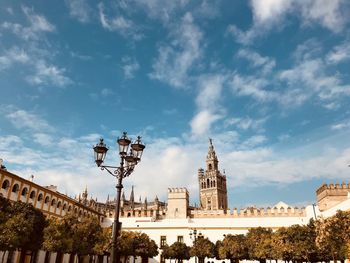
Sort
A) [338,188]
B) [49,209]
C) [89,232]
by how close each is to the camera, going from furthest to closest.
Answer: [338,188] < [49,209] < [89,232]

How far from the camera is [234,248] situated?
34.4 metres

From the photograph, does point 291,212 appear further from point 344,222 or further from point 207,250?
point 344,222

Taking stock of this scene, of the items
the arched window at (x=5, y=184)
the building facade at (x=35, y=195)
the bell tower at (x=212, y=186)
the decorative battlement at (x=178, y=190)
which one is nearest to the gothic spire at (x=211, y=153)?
the bell tower at (x=212, y=186)

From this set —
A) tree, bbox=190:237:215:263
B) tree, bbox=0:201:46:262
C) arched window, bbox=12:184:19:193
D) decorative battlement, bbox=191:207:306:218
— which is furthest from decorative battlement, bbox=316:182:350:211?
arched window, bbox=12:184:19:193

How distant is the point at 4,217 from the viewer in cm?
2241

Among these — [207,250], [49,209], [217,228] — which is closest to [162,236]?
[217,228]

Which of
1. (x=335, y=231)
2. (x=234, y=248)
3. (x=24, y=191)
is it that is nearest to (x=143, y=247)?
(x=234, y=248)

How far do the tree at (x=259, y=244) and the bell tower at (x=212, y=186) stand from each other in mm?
63935

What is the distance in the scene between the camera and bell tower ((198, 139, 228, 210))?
324ft

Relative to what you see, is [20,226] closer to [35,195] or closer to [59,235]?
[59,235]

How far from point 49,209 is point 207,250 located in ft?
63.1

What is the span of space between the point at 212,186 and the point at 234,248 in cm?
6605

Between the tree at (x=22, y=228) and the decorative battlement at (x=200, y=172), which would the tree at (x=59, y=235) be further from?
the decorative battlement at (x=200, y=172)

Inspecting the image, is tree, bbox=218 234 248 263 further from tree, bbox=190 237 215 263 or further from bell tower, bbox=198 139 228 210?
bell tower, bbox=198 139 228 210
